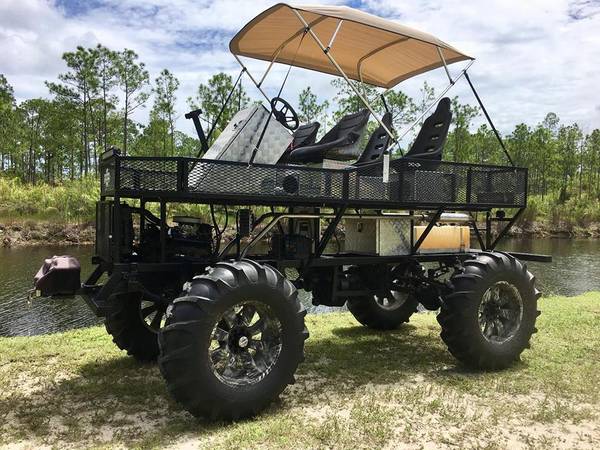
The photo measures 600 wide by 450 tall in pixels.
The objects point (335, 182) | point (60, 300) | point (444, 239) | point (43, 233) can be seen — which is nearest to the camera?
point (335, 182)

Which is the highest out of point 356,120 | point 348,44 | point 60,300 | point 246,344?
point 348,44

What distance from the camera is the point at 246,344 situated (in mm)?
4539

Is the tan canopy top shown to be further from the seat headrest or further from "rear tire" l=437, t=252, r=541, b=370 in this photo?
"rear tire" l=437, t=252, r=541, b=370

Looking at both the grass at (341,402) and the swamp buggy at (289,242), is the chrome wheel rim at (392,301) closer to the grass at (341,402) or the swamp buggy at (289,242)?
the swamp buggy at (289,242)

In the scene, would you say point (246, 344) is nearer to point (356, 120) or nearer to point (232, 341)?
point (232, 341)

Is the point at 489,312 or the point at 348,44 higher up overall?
the point at 348,44

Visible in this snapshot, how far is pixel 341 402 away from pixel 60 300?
1284cm

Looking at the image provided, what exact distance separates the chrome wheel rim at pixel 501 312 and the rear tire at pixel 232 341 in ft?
7.92

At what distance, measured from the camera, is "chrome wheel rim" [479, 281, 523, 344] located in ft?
19.4

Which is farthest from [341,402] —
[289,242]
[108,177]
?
[108,177]

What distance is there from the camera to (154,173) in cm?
450

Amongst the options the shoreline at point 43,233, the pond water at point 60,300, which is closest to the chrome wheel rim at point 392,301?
the pond water at point 60,300

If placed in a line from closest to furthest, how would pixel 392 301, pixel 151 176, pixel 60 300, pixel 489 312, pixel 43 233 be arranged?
pixel 151 176 → pixel 489 312 → pixel 392 301 → pixel 60 300 → pixel 43 233

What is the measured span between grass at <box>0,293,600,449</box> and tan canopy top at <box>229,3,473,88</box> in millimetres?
3647
